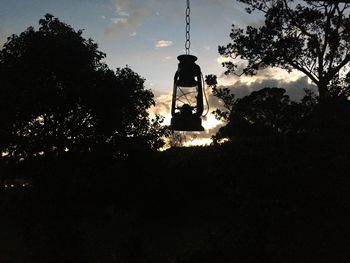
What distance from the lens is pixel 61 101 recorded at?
22469 millimetres

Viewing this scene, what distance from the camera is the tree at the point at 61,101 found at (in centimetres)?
2150

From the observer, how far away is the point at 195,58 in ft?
20.6

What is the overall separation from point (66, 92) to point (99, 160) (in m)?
4.06

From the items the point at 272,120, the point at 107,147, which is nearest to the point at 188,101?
the point at 272,120

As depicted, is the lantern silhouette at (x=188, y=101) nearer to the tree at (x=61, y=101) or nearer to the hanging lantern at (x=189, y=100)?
the hanging lantern at (x=189, y=100)

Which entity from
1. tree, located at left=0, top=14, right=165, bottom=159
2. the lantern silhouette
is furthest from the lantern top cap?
tree, located at left=0, top=14, right=165, bottom=159

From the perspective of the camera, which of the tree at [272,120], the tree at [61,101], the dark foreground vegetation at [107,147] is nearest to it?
the tree at [272,120]

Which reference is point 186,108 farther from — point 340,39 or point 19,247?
point 340,39

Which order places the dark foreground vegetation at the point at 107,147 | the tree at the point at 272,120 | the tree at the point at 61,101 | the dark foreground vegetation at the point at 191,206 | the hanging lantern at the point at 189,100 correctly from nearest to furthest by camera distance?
1. the hanging lantern at the point at 189,100
2. the dark foreground vegetation at the point at 191,206
3. the tree at the point at 272,120
4. the dark foreground vegetation at the point at 107,147
5. the tree at the point at 61,101

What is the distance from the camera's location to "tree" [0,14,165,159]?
70.5 ft

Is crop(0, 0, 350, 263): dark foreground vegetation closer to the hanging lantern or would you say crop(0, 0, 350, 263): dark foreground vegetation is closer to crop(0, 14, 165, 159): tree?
crop(0, 14, 165, 159): tree

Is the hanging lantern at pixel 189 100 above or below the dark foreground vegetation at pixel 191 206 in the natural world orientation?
above

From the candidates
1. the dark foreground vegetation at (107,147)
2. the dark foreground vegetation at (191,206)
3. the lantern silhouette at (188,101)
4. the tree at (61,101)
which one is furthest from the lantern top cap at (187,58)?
the tree at (61,101)

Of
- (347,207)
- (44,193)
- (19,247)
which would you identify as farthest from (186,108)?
(19,247)
